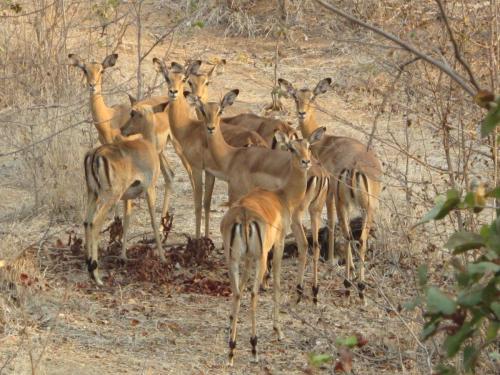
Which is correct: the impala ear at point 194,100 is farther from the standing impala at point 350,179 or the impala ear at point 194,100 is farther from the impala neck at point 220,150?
the standing impala at point 350,179

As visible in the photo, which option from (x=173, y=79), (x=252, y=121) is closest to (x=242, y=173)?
(x=252, y=121)

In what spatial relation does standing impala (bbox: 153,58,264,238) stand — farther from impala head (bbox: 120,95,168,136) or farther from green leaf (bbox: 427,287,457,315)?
green leaf (bbox: 427,287,457,315)

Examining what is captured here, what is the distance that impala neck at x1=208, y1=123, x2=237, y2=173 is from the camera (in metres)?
8.62

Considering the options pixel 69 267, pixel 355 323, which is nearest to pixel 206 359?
pixel 355 323

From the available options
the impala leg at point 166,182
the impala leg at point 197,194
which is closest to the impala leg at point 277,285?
the impala leg at point 197,194

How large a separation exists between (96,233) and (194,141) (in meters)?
1.72

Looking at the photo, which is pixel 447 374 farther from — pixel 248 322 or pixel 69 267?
pixel 69 267

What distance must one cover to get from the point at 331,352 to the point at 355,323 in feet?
3.23

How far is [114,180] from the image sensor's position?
815 cm

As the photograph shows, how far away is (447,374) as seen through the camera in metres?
2.87

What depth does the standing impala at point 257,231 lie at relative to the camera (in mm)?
6445

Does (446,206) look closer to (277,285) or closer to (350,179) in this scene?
(277,285)

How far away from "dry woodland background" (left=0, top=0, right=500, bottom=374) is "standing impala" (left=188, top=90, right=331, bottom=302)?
40 cm

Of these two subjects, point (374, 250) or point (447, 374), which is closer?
point (447, 374)
